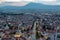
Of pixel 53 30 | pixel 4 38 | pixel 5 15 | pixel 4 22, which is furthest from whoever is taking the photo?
pixel 5 15

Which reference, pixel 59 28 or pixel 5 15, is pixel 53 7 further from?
pixel 59 28

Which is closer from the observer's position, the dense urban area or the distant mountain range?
the dense urban area

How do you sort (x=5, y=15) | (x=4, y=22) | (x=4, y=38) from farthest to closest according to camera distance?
1. (x=5, y=15)
2. (x=4, y=22)
3. (x=4, y=38)

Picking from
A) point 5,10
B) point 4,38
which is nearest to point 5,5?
point 5,10

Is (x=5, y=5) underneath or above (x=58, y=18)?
above

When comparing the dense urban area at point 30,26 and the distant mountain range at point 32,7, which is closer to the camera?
the dense urban area at point 30,26

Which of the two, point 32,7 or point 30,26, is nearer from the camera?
point 30,26

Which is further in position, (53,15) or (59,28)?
(53,15)
